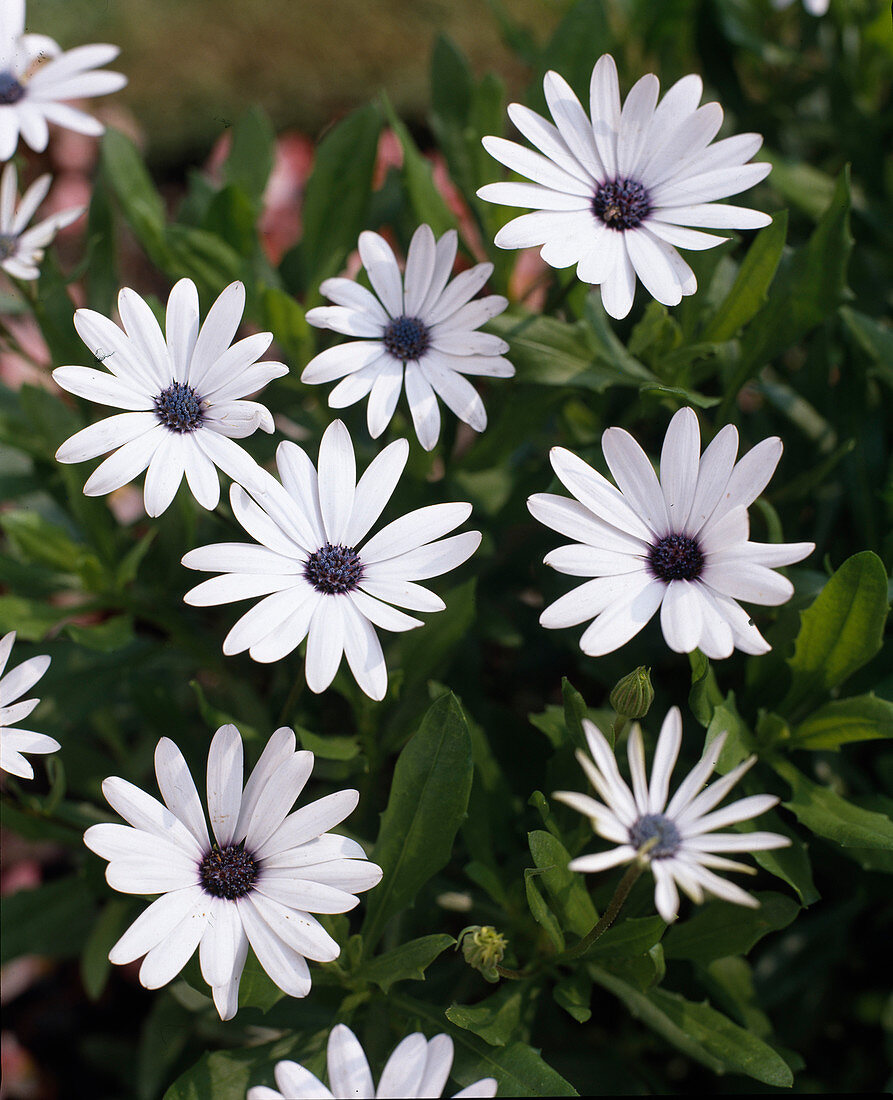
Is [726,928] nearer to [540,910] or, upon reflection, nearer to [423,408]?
[540,910]

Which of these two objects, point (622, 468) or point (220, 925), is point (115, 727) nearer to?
point (220, 925)

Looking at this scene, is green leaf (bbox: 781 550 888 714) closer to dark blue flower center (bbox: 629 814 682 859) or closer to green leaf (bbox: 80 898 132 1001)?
dark blue flower center (bbox: 629 814 682 859)

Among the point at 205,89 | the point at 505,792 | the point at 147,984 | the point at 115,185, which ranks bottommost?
the point at 147,984

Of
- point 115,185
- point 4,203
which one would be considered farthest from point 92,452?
point 115,185

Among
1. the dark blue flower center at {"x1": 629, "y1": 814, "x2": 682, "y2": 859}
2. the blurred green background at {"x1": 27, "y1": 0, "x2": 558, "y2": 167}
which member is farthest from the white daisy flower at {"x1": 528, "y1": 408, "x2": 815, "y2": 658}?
the blurred green background at {"x1": 27, "y1": 0, "x2": 558, "y2": 167}

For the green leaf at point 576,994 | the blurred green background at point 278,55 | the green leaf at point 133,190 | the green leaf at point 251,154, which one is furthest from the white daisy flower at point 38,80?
the blurred green background at point 278,55

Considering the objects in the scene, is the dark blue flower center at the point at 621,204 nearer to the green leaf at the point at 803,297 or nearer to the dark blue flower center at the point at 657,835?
the green leaf at the point at 803,297
